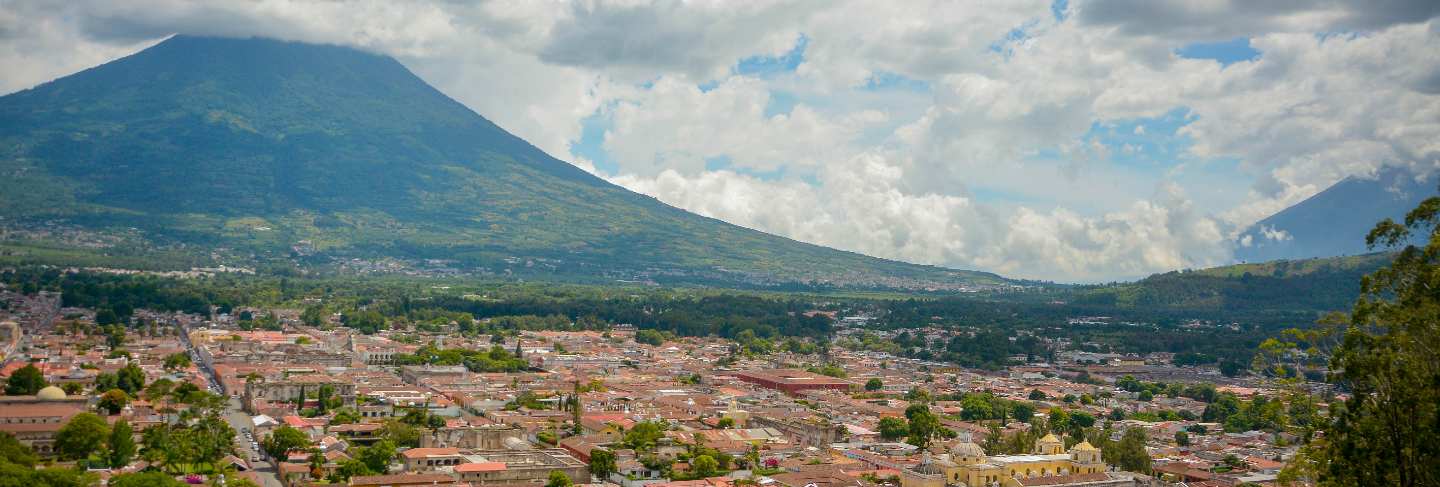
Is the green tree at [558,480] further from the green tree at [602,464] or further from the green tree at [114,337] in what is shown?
the green tree at [114,337]

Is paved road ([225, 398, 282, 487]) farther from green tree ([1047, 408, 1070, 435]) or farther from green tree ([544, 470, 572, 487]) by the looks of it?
green tree ([1047, 408, 1070, 435])

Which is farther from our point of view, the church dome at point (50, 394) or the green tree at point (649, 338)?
the green tree at point (649, 338)

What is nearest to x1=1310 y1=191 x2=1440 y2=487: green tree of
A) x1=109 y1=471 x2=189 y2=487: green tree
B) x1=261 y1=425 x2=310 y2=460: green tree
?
x1=109 y1=471 x2=189 y2=487: green tree

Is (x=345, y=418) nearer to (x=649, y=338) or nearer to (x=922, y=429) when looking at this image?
(x=922, y=429)

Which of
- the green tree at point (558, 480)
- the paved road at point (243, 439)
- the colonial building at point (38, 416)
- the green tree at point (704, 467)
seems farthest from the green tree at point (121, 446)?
the green tree at point (704, 467)

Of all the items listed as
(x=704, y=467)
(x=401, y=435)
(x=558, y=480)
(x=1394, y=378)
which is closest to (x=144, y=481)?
(x=558, y=480)

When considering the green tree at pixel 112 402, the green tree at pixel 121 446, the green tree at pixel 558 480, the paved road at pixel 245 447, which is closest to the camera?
the green tree at pixel 558 480

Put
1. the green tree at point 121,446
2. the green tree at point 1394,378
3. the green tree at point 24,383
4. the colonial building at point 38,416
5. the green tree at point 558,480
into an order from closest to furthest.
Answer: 1. the green tree at point 1394,378
2. the green tree at point 558,480
3. the green tree at point 121,446
4. the colonial building at point 38,416
5. the green tree at point 24,383
